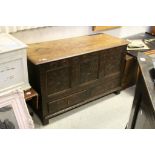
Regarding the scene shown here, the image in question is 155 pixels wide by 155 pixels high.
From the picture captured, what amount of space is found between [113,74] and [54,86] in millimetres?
785

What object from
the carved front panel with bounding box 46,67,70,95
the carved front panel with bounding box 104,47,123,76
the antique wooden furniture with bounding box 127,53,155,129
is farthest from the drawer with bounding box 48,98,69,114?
the antique wooden furniture with bounding box 127,53,155,129

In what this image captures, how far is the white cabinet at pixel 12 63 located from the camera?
1.45 m

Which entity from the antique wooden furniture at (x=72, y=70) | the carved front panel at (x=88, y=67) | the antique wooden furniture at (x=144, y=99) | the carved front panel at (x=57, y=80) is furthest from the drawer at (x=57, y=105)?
→ the antique wooden furniture at (x=144, y=99)

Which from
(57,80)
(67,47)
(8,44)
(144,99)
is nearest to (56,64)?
(57,80)

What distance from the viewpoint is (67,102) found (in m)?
2.02

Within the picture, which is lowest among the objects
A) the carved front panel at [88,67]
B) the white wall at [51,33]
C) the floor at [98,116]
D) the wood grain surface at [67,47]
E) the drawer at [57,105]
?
the floor at [98,116]

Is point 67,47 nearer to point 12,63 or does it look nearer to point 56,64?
point 56,64

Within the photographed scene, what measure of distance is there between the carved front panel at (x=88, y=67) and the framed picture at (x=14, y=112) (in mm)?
653

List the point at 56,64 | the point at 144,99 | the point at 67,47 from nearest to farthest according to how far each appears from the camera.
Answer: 1. the point at 144,99
2. the point at 56,64
3. the point at 67,47

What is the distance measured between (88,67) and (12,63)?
768 mm

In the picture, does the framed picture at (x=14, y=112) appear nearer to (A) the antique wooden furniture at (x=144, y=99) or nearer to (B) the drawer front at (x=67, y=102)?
(B) the drawer front at (x=67, y=102)

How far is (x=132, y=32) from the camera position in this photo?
296cm

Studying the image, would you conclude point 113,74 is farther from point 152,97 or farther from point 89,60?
point 152,97
